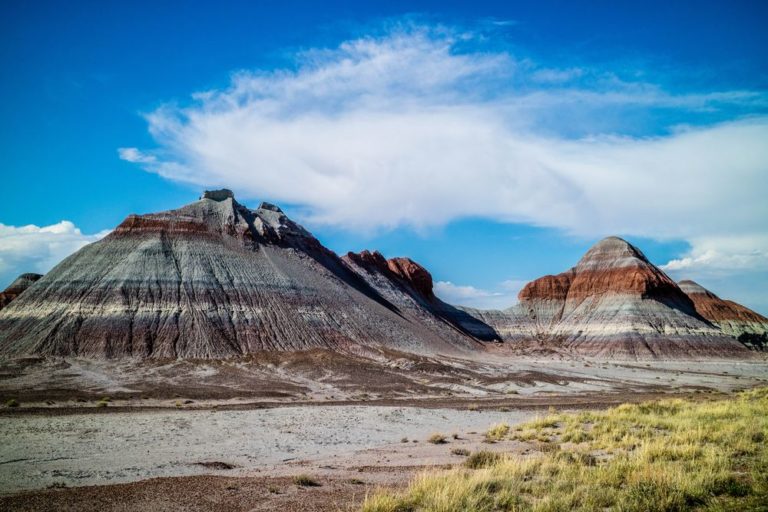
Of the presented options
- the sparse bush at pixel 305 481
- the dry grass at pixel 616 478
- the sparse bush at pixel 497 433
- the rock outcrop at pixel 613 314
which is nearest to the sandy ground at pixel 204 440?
the sparse bush at pixel 497 433

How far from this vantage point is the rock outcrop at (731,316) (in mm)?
116500

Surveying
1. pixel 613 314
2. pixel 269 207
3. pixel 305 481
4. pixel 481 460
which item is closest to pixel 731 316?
pixel 613 314

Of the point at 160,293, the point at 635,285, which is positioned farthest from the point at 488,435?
the point at 635,285

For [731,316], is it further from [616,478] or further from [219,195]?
[616,478]

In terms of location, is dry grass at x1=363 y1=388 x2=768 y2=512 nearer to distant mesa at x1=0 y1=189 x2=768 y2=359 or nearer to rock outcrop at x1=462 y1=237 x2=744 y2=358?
distant mesa at x1=0 y1=189 x2=768 y2=359

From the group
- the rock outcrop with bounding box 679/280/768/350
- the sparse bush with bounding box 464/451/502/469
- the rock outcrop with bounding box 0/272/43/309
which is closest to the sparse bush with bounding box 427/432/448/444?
the sparse bush with bounding box 464/451/502/469

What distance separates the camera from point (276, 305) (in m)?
71.6

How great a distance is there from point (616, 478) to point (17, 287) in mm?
120015

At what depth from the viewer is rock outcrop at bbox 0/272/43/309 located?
326 ft

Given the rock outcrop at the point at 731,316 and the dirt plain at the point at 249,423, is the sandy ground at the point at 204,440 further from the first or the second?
the rock outcrop at the point at 731,316

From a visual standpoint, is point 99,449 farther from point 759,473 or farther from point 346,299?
point 346,299

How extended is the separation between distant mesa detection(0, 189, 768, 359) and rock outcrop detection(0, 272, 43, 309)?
38 centimetres

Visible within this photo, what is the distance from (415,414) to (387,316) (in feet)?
177

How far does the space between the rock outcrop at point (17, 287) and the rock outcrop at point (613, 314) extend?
91.6 metres
